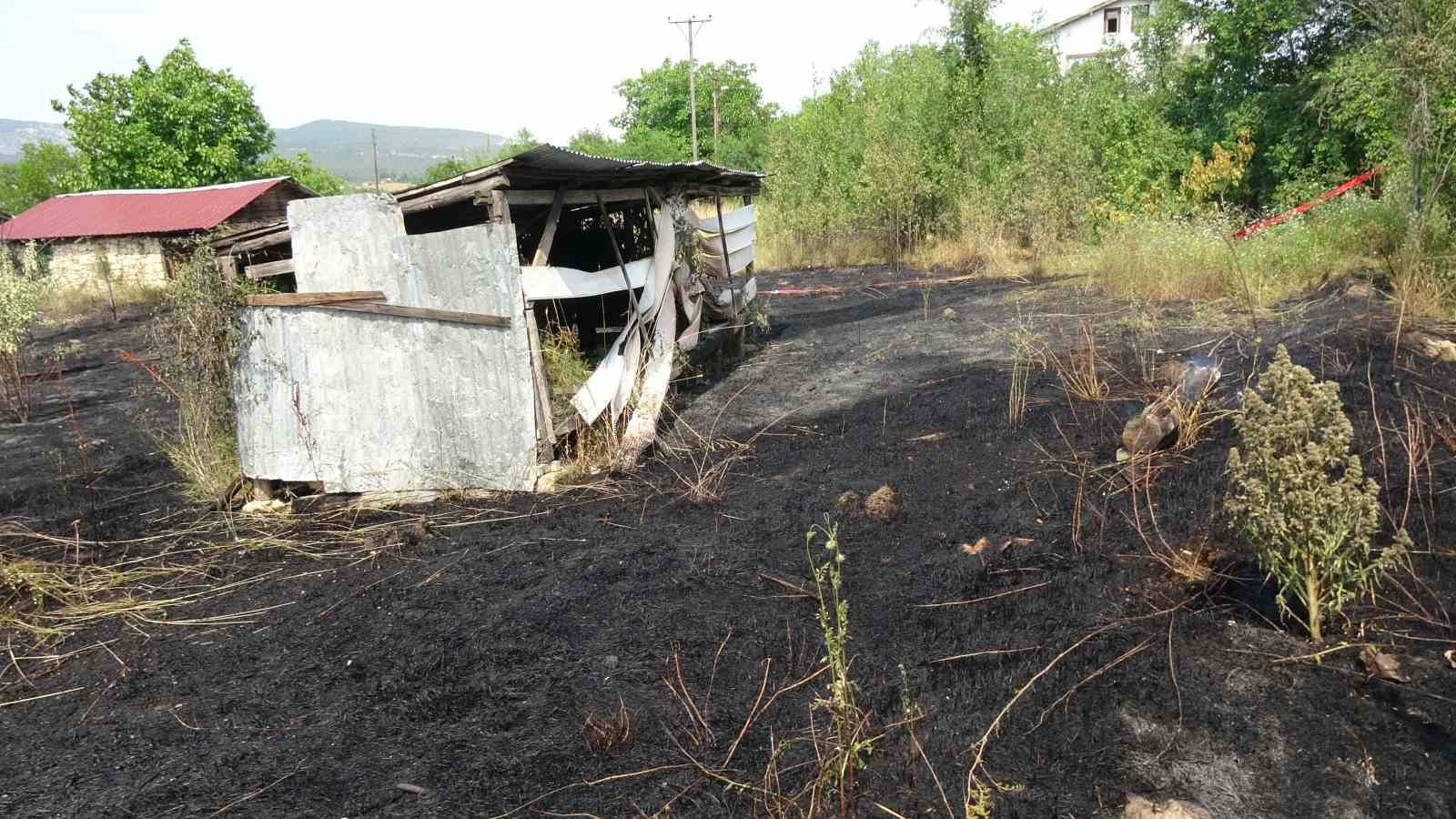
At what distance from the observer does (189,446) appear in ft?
22.6

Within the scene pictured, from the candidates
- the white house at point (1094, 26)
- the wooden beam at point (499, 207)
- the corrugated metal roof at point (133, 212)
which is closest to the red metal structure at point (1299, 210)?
the wooden beam at point (499, 207)

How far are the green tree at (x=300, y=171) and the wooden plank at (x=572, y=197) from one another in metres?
31.4

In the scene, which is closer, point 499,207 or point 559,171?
point 499,207

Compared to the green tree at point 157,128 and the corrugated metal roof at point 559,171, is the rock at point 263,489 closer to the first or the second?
the corrugated metal roof at point 559,171

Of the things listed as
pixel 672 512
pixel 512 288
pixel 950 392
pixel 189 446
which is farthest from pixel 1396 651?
pixel 189 446

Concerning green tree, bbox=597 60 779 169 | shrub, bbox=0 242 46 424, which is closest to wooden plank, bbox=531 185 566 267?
shrub, bbox=0 242 46 424

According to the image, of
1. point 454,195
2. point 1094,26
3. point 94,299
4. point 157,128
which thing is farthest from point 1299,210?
point 1094,26

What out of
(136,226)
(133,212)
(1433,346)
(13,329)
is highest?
(133,212)

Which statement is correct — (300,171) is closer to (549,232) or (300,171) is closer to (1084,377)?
(549,232)

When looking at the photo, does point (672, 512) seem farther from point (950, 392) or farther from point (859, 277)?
point (859, 277)

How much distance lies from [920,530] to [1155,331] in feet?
15.6

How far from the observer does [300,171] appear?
36875 mm

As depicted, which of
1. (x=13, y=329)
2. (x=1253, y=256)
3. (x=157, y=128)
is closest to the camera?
(x=1253, y=256)

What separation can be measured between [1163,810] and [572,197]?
5942mm
